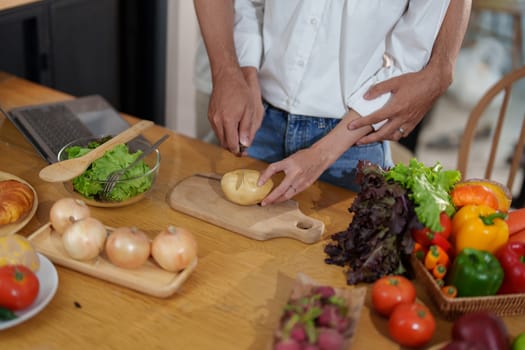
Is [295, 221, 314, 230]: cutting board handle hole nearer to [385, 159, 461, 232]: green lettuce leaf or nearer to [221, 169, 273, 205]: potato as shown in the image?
[221, 169, 273, 205]: potato

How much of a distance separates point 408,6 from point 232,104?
460 mm

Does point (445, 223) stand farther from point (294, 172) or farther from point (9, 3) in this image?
point (9, 3)

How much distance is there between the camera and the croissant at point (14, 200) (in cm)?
125

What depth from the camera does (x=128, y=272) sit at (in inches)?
45.7

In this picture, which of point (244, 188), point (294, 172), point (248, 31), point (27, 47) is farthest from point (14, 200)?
point (27, 47)

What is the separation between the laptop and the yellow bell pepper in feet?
2.85

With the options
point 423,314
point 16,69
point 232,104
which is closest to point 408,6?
point 232,104

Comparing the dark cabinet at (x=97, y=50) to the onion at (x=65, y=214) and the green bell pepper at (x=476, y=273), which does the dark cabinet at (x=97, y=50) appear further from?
the green bell pepper at (x=476, y=273)

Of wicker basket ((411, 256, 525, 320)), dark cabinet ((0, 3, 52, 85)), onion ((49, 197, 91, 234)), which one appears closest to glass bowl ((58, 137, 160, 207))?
onion ((49, 197, 91, 234))

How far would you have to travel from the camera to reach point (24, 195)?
1305mm

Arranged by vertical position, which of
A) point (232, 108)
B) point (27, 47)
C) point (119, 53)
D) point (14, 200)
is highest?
point (232, 108)

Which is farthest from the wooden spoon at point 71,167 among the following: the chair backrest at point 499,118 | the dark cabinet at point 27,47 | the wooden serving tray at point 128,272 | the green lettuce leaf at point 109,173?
the chair backrest at point 499,118

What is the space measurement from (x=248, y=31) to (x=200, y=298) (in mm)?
766

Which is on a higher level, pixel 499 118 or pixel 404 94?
pixel 404 94
